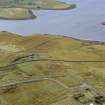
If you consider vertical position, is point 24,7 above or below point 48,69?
below

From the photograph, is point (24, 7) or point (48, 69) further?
point (24, 7)

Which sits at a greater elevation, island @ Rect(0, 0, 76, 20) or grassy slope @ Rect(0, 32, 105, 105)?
grassy slope @ Rect(0, 32, 105, 105)

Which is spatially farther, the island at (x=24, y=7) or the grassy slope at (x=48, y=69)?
the island at (x=24, y=7)

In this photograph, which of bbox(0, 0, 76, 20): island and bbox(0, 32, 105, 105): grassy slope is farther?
bbox(0, 0, 76, 20): island

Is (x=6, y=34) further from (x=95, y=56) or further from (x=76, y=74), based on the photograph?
(x=76, y=74)

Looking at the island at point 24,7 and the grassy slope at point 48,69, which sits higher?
the grassy slope at point 48,69
